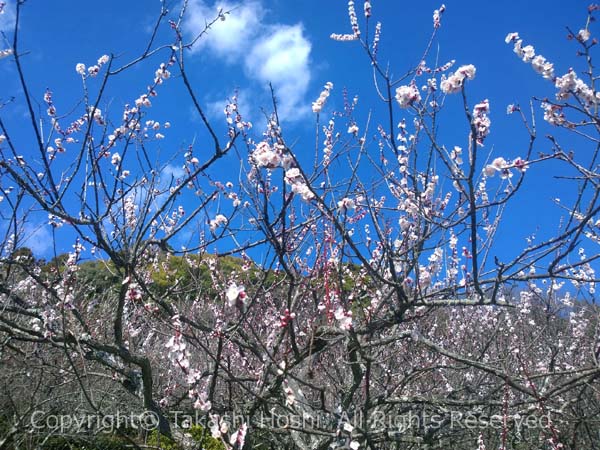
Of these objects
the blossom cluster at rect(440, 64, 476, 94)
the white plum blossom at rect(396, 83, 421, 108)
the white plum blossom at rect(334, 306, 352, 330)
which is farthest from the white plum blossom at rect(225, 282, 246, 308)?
the blossom cluster at rect(440, 64, 476, 94)

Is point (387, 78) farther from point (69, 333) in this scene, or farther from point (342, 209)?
point (69, 333)

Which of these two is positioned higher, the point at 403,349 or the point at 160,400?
the point at 403,349

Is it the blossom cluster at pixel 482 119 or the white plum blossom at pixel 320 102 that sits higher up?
the white plum blossom at pixel 320 102

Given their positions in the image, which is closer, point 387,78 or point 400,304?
point 387,78

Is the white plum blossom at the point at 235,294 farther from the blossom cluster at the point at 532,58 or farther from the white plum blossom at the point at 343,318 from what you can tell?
the blossom cluster at the point at 532,58

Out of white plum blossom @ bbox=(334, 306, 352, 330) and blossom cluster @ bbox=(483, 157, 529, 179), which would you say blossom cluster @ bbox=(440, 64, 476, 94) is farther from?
white plum blossom @ bbox=(334, 306, 352, 330)

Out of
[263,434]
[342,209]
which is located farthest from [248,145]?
[263,434]

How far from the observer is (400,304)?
9.60ft

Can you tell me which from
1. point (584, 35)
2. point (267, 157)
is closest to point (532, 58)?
point (584, 35)

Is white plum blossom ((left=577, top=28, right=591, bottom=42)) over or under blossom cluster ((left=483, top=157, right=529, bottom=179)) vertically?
over

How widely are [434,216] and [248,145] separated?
1.47 metres

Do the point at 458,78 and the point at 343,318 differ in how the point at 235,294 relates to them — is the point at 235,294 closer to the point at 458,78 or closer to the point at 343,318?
the point at 343,318

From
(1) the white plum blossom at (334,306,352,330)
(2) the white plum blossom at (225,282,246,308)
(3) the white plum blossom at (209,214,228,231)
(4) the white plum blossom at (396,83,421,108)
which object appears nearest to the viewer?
(2) the white plum blossom at (225,282,246,308)

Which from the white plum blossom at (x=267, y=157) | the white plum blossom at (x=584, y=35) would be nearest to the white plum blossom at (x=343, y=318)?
the white plum blossom at (x=267, y=157)
